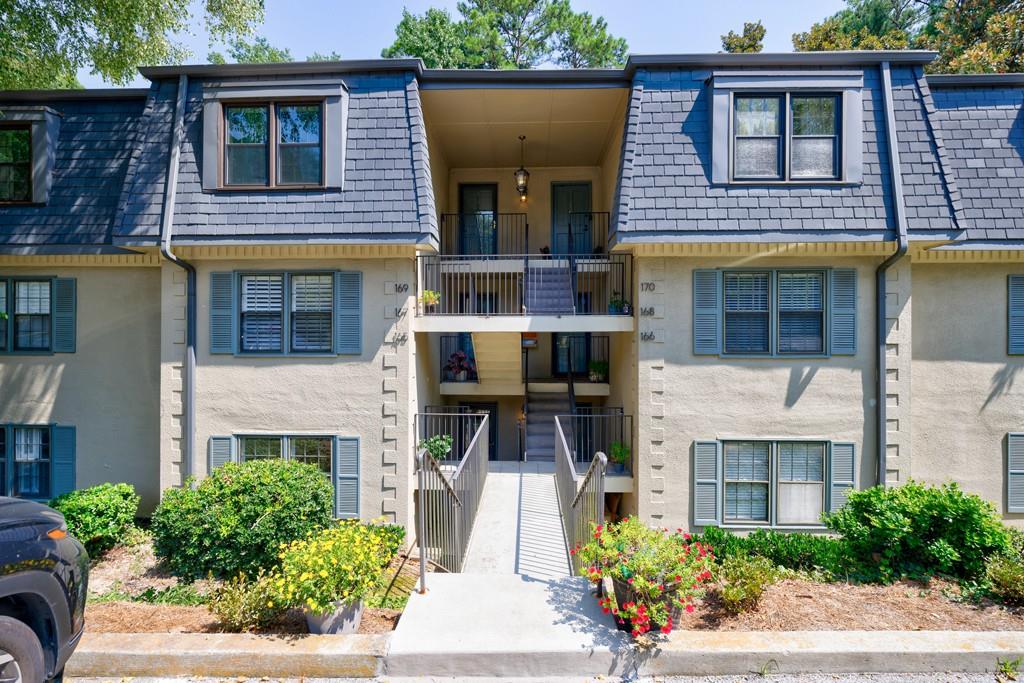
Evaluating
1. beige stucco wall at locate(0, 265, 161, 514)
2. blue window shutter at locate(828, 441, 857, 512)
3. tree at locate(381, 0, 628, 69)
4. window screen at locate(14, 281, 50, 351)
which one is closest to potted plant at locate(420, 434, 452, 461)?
beige stucco wall at locate(0, 265, 161, 514)

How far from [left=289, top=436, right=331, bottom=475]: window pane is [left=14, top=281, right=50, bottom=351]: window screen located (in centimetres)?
523

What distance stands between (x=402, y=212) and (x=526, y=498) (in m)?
5.48

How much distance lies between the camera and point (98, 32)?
1044 cm

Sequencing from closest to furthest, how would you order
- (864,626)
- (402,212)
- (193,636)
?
1. (193,636)
2. (864,626)
3. (402,212)

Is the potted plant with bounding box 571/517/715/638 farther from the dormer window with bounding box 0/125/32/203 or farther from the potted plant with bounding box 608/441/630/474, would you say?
the dormer window with bounding box 0/125/32/203

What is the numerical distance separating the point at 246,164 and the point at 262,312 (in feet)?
8.25

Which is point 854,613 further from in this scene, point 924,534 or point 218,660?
point 218,660

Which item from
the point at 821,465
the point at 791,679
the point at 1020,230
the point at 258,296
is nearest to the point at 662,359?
the point at 821,465

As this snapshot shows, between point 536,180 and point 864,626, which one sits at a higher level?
point 536,180

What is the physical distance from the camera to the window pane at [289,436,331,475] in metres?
9.37

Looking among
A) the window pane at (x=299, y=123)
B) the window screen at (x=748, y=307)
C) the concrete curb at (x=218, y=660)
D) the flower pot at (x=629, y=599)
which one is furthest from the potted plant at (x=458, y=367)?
the concrete curb at (x=218, y=660)

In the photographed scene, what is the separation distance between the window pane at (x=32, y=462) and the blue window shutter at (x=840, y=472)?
45.9 feet

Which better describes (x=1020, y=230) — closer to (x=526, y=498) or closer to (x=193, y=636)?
(x=526, y=498)

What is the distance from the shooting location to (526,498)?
9.80m
